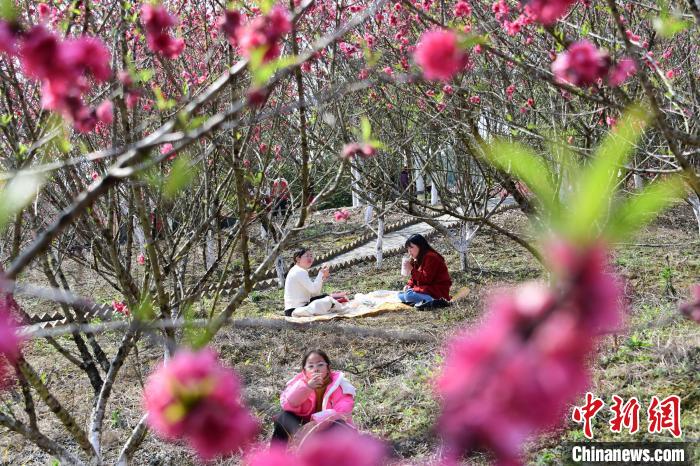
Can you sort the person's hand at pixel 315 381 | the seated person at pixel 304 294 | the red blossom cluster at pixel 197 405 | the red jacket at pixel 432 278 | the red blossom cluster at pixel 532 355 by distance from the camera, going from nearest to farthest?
1. the red blossom cluster at pixel 532 355
2. the red blossom cluster at pixel 197 405
3. the person's hand at pixel 315 381
4. the seated person at pixel 304 294
5. the red jacket at pixel 432 278

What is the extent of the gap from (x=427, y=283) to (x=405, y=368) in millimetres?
2662

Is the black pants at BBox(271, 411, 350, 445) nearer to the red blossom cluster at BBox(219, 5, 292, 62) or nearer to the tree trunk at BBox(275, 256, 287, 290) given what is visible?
the red blossom cluster at BBox(219, 5, 292, 62)

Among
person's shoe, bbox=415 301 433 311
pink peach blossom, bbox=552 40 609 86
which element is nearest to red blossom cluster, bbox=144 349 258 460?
pink peach blossom, bbox=552 40 609 86

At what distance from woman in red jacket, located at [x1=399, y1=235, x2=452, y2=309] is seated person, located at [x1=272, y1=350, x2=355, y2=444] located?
154 inches

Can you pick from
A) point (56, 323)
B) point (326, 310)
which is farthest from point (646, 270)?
point (56, 323)

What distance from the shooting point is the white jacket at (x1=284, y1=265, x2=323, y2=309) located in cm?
755

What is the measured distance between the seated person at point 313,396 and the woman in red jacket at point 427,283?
3.90 meters

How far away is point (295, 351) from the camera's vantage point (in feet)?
19.7

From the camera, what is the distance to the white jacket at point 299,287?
24.8 feet

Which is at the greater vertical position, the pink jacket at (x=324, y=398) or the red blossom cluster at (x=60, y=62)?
the red blossom cluster at (x=60, y=62)

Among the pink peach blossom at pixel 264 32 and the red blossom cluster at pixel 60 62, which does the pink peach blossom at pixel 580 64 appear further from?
the red blossom cluster at pixel 60 62

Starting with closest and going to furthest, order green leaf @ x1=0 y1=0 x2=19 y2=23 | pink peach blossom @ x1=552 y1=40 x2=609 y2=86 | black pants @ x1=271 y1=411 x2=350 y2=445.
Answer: pink peach blossom @ x1=552 y1=40 x2=609 y2=86, green leaf @ x1=0 y1=0 x2=19 y2=23, black pants @ x1=271 y1=411 x2=350 y2=445

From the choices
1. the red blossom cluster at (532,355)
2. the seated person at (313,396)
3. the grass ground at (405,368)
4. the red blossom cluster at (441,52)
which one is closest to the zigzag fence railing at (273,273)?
the grass ground at (405,368)

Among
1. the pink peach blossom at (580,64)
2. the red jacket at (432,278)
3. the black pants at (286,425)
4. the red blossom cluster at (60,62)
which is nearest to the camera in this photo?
the red blossom cluster at (60,62)
